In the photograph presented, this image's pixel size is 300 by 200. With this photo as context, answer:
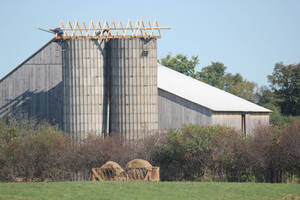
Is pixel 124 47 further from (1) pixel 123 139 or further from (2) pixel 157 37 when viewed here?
(1) pixel 123 139

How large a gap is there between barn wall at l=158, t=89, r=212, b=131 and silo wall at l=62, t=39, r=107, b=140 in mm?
4343

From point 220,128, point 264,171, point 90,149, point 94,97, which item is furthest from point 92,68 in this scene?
point 264,171

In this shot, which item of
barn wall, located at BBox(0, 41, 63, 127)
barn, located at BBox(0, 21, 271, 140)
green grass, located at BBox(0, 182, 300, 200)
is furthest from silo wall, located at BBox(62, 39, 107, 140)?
green grass, located at BBox(0, 182, 300, 200)

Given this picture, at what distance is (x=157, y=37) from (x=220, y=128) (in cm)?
1042

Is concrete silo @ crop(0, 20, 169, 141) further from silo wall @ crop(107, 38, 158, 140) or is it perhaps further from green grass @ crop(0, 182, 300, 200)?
green grass @ crop(0, 182, 300, 200)

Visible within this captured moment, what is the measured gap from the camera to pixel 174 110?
136 feet

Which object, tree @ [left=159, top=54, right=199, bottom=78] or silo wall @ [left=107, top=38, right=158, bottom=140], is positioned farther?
tree @ [left=159, top=54, right=199, bottom=78]

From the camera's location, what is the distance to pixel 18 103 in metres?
45.9

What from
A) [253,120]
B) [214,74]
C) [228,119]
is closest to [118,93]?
[228,119]

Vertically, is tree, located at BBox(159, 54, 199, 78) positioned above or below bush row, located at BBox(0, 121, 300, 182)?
above

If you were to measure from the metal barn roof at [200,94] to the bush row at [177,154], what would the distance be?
306 inches

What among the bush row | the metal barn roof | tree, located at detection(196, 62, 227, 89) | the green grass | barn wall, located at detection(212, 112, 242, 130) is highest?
tree, located at detection(196, 62, 227, 89)

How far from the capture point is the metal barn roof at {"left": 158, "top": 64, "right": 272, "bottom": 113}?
142 feet

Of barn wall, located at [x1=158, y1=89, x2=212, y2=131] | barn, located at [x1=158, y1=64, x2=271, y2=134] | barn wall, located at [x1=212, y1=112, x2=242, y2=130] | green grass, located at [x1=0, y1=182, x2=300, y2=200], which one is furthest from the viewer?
barn wall, located at [x1=212, y1=112, x2=242, y2=130]
